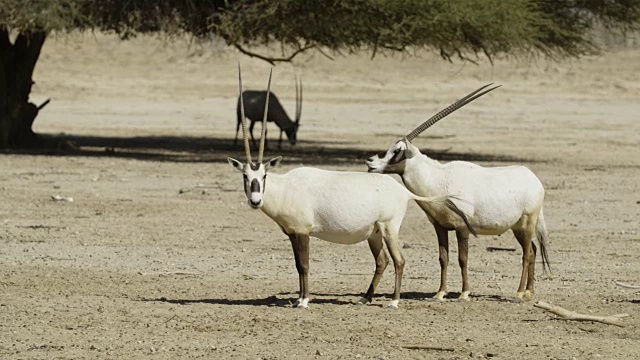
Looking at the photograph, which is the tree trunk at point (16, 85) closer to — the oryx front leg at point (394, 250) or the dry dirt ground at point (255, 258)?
the dry dirt ground at point (255, 258)

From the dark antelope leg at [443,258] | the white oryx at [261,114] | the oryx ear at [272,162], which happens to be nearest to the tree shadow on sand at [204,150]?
the white oryx at [261,114]

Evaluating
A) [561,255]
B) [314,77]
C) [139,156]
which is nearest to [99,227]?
[561,255]

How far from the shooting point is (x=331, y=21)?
22141 millimetres

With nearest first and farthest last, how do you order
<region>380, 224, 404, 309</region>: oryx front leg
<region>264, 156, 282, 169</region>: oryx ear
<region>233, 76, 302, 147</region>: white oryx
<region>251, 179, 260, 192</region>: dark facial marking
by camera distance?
<region>251, 179, 260, 192</region>: dark facial marking, <region>264, 156, 282, 169</region>: oryx ear, <region>380, 224, 404, 309</region>: oryx front leg, <region>233, 76, 302, 147</region>: white oryx

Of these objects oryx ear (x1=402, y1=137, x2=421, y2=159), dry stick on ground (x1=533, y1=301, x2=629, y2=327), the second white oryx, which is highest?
oryx ear (x1=402, y1=137, x2=421, y2=159)

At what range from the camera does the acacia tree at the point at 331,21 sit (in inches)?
858

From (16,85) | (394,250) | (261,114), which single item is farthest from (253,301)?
(261,114)

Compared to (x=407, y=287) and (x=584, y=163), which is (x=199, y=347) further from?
(x=584, y=163)

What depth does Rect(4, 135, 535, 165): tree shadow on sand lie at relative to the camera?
2411 centimetres

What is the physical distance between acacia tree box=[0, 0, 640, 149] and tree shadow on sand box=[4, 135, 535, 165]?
1.73m

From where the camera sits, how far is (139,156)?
79.2 feet

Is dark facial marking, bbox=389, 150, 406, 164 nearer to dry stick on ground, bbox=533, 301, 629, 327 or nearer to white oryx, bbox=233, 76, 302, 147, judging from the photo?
dry stick on ground, bbox=533, 301, 629, 327

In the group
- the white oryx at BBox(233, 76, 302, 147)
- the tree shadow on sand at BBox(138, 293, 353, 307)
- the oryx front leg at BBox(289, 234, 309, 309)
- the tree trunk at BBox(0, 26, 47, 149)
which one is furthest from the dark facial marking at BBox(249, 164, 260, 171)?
the white oryx at BBox(233, 76, 302, 147)

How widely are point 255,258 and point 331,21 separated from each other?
1008cm
